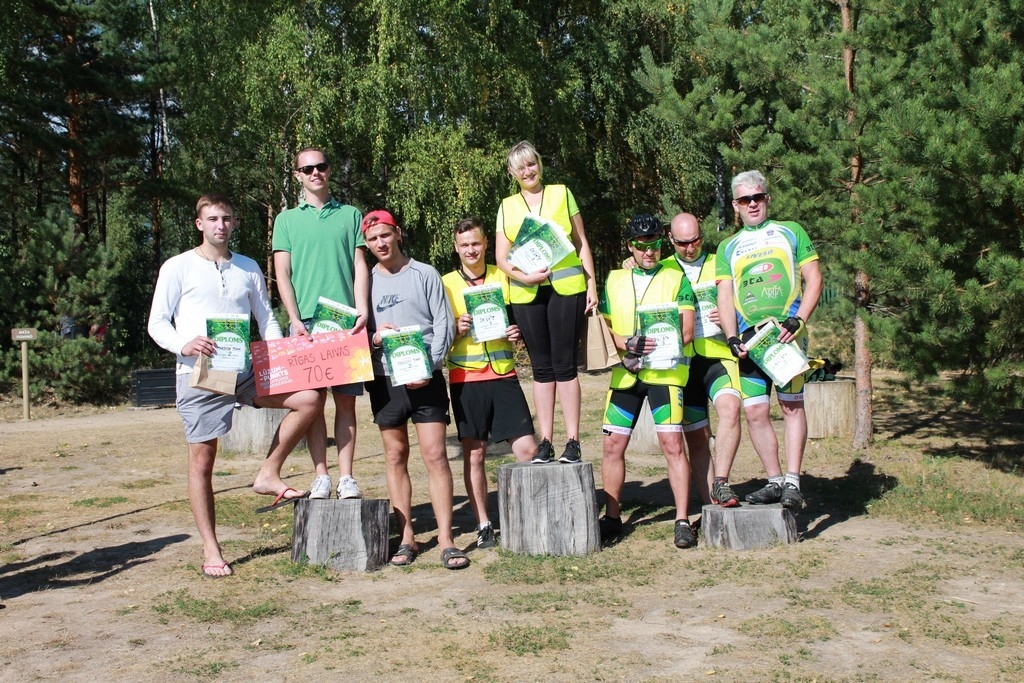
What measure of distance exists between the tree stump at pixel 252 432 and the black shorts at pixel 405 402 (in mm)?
4993

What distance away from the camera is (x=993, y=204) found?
305 inches

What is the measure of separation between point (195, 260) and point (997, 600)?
4.61 metres

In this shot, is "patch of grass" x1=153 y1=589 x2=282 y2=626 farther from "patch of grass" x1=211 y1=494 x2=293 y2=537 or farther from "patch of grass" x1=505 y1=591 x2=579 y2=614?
"patch of grass" x1=211 y1=494 x2=293 y2=537

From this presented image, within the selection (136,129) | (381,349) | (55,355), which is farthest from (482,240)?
(136,129)

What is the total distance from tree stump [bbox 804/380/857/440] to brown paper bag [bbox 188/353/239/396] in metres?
6.94

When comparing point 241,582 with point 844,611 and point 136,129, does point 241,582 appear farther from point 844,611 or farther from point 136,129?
point 136,129

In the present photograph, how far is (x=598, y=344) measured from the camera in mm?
6277

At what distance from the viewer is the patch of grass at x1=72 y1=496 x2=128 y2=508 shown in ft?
26.6

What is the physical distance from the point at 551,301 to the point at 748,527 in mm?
1814

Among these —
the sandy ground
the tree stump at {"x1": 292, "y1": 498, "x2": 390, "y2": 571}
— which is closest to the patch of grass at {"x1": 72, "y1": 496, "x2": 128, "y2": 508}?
the sandy ground

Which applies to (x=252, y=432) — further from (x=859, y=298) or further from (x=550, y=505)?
(x=859, y=298)

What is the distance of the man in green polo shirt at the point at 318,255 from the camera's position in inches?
233

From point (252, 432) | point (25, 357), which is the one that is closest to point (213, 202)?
point (252, 432)

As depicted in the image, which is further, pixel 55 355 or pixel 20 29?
pixel 20 29
